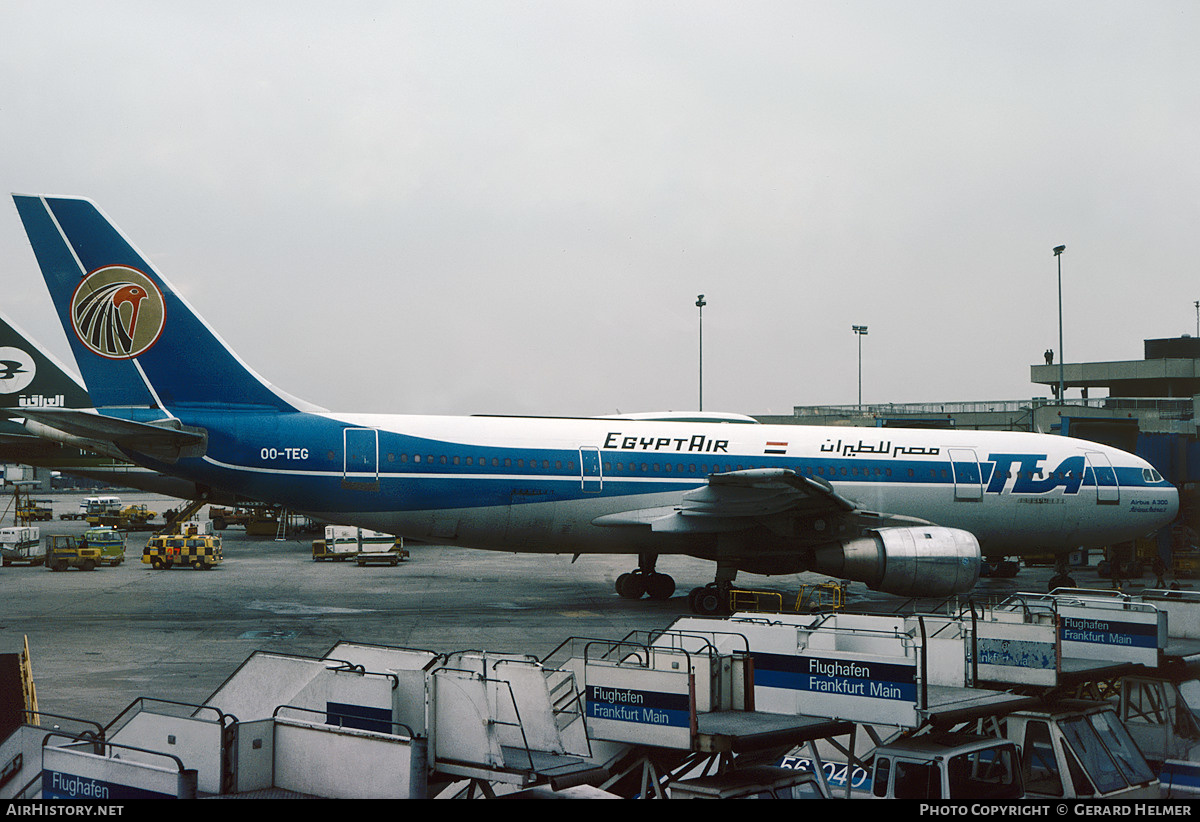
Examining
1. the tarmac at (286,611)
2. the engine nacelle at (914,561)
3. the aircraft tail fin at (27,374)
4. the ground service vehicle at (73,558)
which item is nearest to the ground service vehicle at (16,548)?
the tarmac at (286,611)

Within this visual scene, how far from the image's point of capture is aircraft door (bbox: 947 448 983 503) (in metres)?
27.0

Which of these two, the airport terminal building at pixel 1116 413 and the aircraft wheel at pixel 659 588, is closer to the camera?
the aircraft wheel at pixel 659 588

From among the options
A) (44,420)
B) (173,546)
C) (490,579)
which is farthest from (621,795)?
(173,546)

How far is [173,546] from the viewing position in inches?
1439

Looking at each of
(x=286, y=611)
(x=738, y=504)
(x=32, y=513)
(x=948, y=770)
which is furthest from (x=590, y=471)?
(x=32, y=513)

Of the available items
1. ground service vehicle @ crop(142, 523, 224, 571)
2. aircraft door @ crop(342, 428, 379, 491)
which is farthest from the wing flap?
ground service vehicle @ crop(142, 523, 224, 571)

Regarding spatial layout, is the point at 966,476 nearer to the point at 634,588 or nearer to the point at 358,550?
the point at 634,588

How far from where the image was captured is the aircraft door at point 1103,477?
92.3 ft

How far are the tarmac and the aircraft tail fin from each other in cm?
559

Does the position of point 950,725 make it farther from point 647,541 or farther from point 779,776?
point 647,541

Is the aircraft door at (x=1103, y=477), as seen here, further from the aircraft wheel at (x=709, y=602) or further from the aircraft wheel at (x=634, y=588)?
the aircraft wheel at (x=634, y=588)

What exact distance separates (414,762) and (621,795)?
2659 mm

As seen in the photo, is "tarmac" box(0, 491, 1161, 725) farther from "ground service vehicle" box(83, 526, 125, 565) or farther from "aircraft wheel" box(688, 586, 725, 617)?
"ground service vehicle" box(83, 526, 125, 565)

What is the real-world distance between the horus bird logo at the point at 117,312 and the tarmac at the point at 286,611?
588 cm
